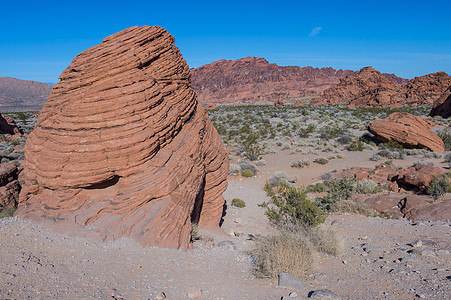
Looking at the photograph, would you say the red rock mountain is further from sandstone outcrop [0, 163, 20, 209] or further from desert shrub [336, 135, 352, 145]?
sandstone outcrop [0, 163, 20, 209]

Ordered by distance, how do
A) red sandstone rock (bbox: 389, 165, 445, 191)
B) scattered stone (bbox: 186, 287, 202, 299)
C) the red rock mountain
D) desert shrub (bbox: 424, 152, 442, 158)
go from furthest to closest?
the red rock mountain → desert shrub (bbox: 424, 152, 442, 158) → red sandstone rock (bbox: 389, 165, 445, 191) → scattered stone (bbox: 186, 287, 202, 299)

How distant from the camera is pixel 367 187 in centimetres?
1269

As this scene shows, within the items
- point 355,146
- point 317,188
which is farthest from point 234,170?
point 355,146

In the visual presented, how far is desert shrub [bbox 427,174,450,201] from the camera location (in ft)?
35.6

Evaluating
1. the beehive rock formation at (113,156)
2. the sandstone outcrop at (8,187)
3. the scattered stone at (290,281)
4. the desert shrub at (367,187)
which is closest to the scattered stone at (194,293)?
the scattered stone at (290,281)

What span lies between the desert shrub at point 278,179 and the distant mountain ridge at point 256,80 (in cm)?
11403

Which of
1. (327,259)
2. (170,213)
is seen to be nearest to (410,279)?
(327,259)

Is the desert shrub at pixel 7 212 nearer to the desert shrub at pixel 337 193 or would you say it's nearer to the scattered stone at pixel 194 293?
the scattered stone at pixel 194 293

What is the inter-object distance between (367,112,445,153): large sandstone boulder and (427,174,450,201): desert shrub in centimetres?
1015

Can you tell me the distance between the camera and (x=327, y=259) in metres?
6.22

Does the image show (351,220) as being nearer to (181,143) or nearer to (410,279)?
(410,279)

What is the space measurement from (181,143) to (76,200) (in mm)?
2893

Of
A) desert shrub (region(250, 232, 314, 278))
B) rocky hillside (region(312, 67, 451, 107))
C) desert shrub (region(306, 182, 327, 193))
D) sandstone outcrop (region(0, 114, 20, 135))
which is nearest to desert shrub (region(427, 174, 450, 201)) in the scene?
desert shrub (region(306, 182, 327, 193))

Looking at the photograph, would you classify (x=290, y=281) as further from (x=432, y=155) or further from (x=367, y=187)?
(x=432, y=155)
